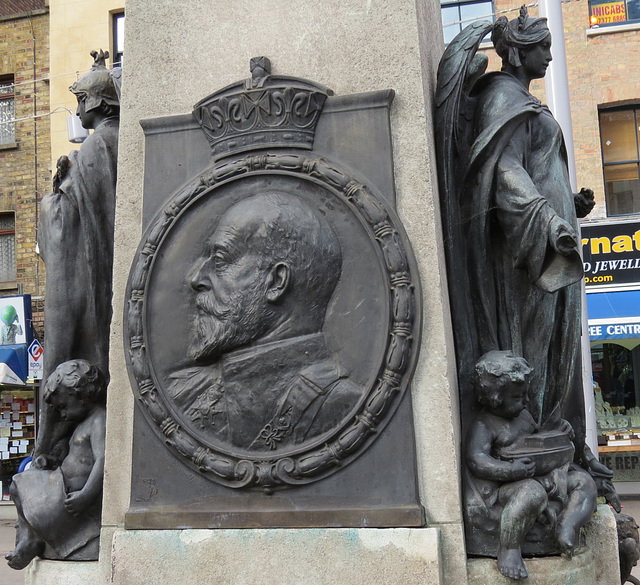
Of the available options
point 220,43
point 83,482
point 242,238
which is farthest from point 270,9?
point 83,482

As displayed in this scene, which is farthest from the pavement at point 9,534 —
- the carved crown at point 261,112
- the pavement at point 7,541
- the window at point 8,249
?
the carved crown at point 261,112

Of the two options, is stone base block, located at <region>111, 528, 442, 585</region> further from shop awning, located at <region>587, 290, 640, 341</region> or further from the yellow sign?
the yellow sign

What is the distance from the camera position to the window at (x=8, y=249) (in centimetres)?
1841

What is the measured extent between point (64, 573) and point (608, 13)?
15594mm

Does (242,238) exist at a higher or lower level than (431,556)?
higher

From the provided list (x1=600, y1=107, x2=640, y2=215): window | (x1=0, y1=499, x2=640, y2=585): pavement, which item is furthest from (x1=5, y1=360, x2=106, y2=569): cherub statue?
(x1=600, y1=107, x2=640, y2=215): window

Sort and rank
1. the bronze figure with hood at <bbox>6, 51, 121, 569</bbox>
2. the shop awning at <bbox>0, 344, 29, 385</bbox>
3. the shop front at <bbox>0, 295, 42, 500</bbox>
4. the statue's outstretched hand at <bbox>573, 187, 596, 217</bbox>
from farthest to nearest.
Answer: the shop front at <bbox>0, 295, 42, 500</bbox>, the shop awning at <bbox>0, 344, 29, 385</bbox>, the statue's outstretched hand at <bbox>573, 187, 596, 217</bbox>, the bronze figure with hood at <bbox>6, 51, 121, 569</bbox>

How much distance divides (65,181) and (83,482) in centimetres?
135

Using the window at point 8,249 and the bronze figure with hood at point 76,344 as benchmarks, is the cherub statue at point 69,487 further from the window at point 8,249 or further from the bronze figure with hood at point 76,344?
the window at point 8,249

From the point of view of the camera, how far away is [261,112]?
11.8ft

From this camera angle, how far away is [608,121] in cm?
1692

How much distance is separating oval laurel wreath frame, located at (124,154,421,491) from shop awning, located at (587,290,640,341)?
1278 cm

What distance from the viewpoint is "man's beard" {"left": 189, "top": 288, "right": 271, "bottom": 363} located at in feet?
11.4

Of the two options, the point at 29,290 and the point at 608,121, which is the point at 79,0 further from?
the point at 608,121
